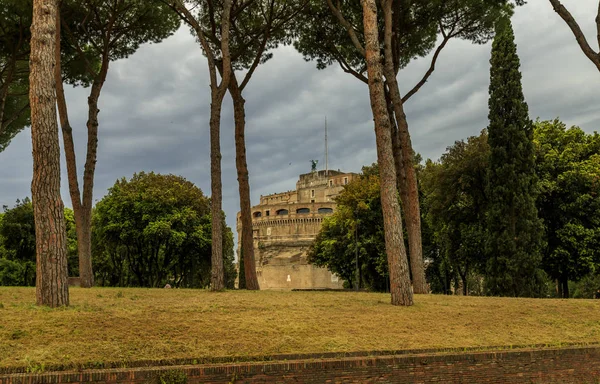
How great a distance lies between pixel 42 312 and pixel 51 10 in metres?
6.18

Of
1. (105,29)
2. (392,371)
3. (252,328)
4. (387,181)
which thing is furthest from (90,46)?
(392,371)

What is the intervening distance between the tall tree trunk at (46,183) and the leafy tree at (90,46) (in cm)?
774

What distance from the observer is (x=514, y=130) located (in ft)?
84.7

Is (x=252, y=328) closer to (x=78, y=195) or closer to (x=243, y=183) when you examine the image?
(x=243, y=183)

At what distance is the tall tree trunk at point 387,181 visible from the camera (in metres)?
13.2

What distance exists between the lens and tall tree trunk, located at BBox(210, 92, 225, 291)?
1617cm

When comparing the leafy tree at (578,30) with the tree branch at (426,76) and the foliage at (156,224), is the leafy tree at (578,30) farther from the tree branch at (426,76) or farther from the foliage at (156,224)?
the foliage at (156,224)

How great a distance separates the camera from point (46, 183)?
10.5 metres

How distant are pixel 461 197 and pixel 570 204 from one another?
17.8 feet

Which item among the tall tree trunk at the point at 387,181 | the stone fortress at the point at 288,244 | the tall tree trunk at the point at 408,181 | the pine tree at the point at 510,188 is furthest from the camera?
the stone fortress at the point at 288,244

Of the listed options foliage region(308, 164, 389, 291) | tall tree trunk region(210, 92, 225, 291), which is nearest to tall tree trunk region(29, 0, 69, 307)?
Answer: tall tree trunk region(210, 92, 225, 291)

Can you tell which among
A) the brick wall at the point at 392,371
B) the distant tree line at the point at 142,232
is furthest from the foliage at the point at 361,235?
the brick wall at the point at 392,371

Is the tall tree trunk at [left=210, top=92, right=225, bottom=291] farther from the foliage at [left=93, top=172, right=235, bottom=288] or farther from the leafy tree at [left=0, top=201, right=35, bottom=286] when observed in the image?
the leafy tree at [left=0, top=201, right=35, bottom=286]

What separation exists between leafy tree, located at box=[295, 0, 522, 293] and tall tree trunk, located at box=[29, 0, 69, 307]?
35.0ft
